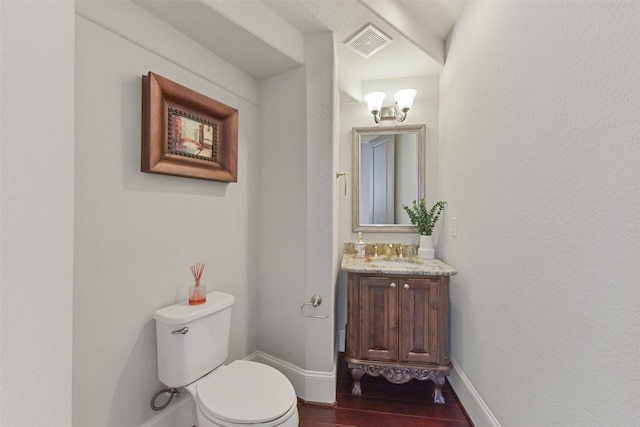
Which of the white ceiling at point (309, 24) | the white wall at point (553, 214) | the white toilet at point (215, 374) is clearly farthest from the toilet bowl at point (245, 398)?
the white ceiling at point (309, 24)

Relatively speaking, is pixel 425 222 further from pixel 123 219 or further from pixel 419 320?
pixel 123 219

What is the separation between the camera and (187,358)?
1.21 meters

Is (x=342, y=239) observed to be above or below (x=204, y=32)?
below

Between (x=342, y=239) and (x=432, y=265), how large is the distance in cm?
81

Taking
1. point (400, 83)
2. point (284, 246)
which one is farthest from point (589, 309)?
point (400, 83)

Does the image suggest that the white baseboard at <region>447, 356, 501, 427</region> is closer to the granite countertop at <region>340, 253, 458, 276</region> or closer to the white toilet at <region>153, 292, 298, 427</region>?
the granite countertop at <region>340, 253, 458, 276</region>

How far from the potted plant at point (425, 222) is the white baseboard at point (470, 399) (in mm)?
765

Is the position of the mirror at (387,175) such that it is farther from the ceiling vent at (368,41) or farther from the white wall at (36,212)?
the white wall at (36,212)

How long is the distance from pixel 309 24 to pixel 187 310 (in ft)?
5.74

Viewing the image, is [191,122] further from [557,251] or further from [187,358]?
[557,251]

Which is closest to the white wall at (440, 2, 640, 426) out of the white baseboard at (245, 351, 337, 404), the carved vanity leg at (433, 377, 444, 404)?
the carved vanity leg at (433, 377, 444, 404)

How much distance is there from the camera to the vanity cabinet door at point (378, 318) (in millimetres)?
1652

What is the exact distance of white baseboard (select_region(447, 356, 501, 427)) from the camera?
1296 mm

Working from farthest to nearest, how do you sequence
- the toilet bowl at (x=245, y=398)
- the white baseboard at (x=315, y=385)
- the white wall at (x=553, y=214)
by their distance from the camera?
the white baseboard at (x=315, y=385) → the toilet bowl at (x=245, y=398) → the white wall at (x=553, y=214)
